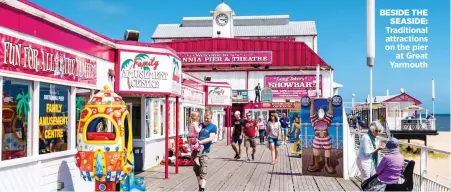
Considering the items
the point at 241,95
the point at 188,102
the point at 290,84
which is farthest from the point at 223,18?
the point at 188,102

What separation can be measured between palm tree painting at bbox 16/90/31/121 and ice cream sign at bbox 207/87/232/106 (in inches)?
726

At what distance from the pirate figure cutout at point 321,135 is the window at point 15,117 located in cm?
729

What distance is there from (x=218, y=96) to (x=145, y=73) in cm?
1518

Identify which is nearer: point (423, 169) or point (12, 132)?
point (12, 132)

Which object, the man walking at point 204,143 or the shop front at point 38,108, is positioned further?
the man walking at point 204,143

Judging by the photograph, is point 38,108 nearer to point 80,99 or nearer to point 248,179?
point 80,99

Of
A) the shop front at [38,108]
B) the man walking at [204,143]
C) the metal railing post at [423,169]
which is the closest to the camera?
the shop front at [38,108]

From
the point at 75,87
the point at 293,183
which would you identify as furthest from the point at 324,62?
the point at 75,87

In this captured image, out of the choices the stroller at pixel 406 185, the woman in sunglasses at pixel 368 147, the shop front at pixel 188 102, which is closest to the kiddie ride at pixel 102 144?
the stroller at pixel 406 185

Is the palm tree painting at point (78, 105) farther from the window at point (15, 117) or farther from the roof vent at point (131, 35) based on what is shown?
the roof vent at point (131, 35)

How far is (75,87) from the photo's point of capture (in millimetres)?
8875

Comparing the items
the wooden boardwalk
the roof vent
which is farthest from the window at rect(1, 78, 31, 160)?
the roof vent

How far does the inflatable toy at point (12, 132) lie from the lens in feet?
22.3

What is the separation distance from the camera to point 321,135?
1259 cm
